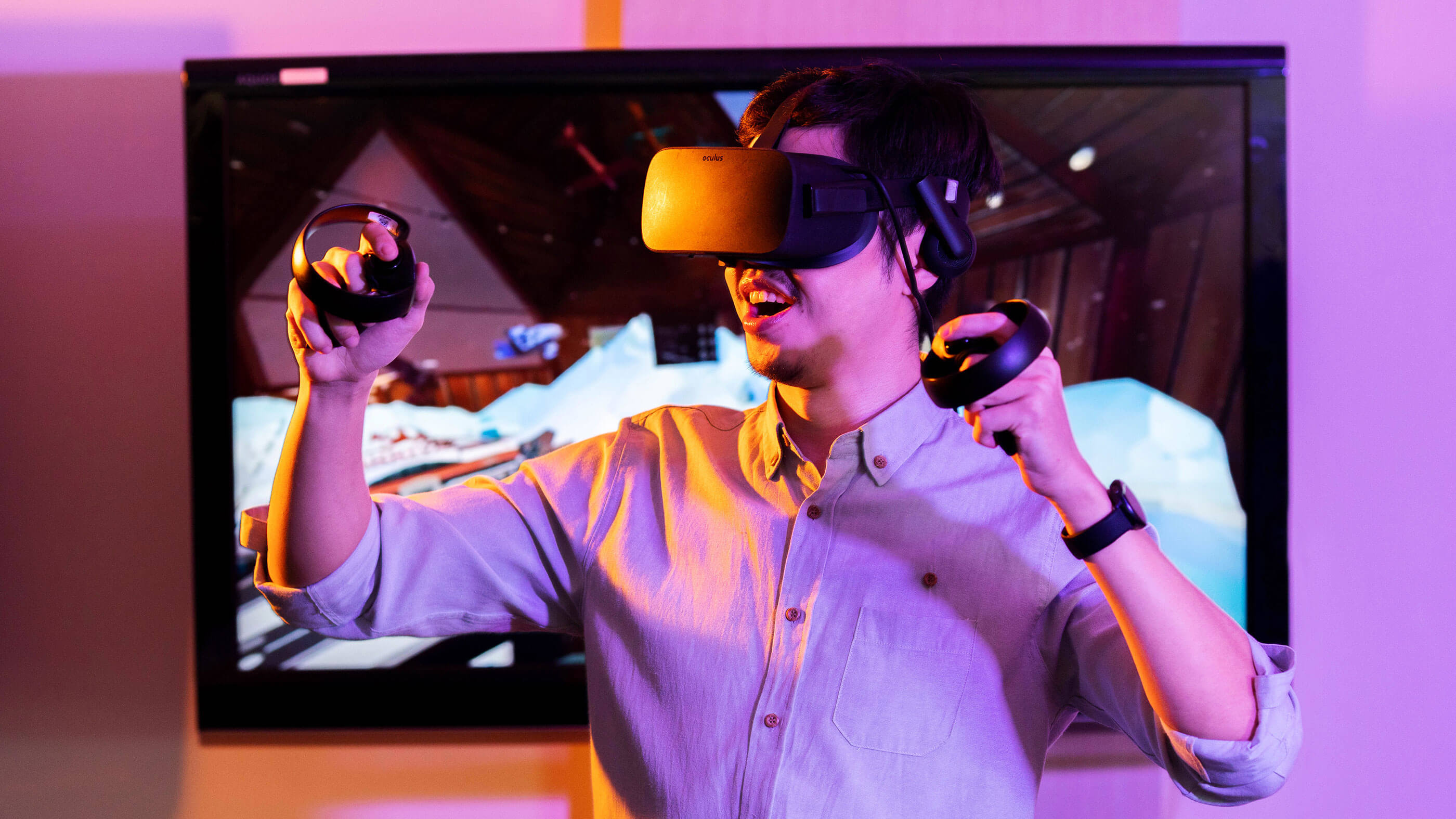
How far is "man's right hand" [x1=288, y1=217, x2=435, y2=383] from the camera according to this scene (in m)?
0.67

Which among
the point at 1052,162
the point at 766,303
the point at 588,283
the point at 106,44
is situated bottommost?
the point at 766,303

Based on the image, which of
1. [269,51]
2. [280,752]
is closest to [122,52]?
[269,51]

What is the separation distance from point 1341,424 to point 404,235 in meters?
1.62

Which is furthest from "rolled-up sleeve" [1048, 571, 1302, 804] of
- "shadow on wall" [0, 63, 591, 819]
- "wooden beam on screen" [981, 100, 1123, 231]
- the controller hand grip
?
"shadow on wall" [0, 63, 591, 819]

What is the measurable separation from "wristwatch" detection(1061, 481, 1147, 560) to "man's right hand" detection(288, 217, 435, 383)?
0.52m

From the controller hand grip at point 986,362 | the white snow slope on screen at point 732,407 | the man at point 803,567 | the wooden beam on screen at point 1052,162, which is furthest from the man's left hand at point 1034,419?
the wooden beam on screen at point 1052,162

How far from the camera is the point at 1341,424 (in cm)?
154

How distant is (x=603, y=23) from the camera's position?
5.30ft

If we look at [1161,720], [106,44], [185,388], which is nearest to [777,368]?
[1161,720]

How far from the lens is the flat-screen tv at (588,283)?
4.79ft

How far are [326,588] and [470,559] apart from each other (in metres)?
0.15

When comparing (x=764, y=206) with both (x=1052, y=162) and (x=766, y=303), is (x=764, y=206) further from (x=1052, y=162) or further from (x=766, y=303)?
(x=1052, y=162)

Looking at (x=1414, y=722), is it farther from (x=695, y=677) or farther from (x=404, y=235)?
(x=404, y=235)

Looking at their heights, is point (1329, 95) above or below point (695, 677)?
above
